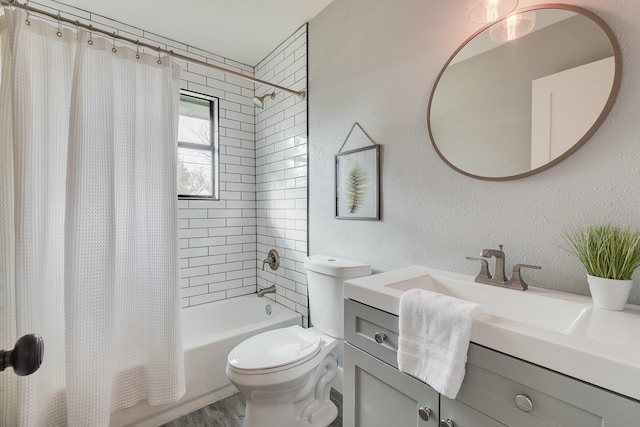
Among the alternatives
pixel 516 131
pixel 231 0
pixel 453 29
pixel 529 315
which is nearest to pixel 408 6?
pixel 453 29

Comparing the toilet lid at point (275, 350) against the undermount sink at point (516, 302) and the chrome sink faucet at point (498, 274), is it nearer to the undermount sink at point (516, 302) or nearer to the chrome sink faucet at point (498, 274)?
the undermount sink at point (516, 302)

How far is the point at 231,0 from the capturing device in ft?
6.13

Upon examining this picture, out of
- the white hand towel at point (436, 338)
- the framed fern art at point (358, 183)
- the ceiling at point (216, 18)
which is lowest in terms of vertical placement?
the white hand towel at point (436, 338)

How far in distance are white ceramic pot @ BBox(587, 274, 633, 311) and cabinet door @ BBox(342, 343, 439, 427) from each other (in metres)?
0.56

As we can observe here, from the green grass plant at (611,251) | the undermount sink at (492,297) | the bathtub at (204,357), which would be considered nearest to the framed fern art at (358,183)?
the undermount sink at (492,297)

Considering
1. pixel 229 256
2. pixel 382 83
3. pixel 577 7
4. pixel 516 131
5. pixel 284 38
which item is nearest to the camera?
pixel 577 7

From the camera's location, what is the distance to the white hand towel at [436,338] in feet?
2.51

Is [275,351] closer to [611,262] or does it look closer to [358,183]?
[358,183]

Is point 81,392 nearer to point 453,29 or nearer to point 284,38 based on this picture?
point 453,29

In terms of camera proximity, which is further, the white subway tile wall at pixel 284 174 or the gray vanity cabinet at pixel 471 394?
the white subway tile wall at pixel 284 174

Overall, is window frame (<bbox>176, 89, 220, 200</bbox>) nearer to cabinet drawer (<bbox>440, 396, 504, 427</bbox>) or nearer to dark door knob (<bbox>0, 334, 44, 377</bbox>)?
dark door knob (<bbox>0, 334, 44, 377</bbox>)

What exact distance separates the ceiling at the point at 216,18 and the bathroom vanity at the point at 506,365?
1.94 metres

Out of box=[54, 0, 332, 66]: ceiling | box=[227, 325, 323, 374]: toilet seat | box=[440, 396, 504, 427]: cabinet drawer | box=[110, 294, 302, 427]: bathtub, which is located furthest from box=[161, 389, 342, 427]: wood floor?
box=[54, 0, 332, 66]: ceiling

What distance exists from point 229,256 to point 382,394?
1.93 meters
